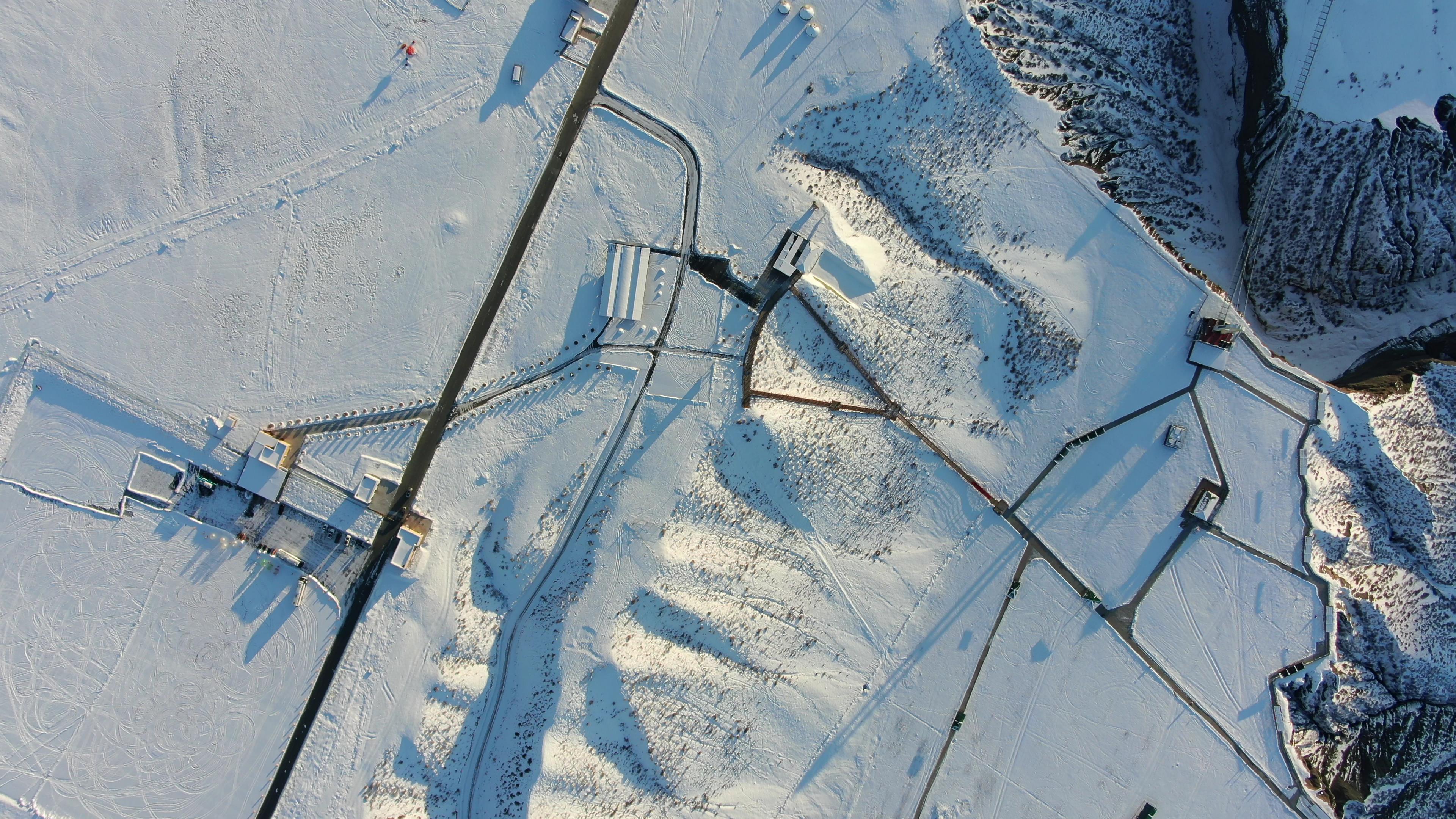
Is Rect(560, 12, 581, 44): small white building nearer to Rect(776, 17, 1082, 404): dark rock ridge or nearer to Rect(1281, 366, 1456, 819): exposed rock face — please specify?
Rect(776, 17, 1082, 404): dark rock ridge

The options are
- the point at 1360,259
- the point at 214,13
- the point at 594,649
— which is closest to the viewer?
the point at 594,649

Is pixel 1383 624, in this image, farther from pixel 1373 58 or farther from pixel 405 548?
pixel 405 548

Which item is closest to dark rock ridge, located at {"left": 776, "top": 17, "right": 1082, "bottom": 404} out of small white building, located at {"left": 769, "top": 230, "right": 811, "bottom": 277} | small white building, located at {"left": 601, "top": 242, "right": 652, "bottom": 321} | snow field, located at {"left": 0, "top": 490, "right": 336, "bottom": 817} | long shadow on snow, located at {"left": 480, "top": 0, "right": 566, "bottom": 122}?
small white building, located at {"left": 769, "top": 230, "right": 811, "bottom": 277}

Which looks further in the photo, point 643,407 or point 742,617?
point 643,407

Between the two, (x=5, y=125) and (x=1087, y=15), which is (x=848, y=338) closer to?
(x=1087, y=15)

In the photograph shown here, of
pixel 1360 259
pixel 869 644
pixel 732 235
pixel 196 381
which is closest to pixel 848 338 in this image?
pixel 732 235

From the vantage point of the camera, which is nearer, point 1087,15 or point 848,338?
point 848,338

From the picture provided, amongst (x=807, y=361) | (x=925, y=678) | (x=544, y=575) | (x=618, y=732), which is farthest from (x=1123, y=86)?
(x=618, y=732)
